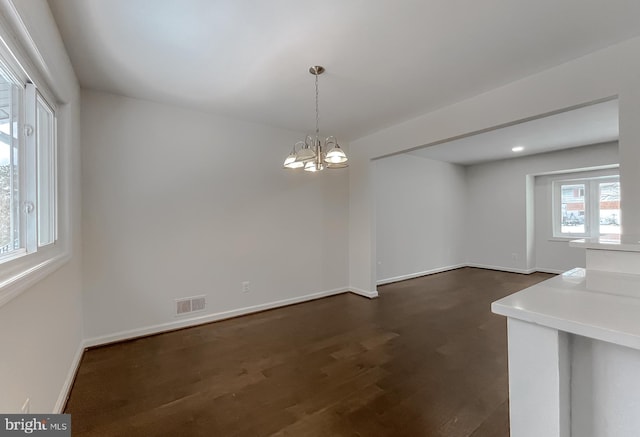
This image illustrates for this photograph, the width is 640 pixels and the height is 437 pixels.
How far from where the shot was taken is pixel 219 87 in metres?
2.75

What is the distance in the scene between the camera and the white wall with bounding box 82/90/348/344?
110 inches

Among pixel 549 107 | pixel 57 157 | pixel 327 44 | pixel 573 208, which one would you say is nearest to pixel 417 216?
pixel 573 208

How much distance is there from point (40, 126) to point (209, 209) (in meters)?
1.69

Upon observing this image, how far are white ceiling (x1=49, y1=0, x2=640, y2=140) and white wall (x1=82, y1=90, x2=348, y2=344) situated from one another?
456 millimetres

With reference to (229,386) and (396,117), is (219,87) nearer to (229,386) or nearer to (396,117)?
(396,117)

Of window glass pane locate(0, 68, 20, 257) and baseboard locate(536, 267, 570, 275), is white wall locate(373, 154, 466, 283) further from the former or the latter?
window glass pane locate(0, 68, 20, 257)

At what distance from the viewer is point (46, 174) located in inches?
76.1

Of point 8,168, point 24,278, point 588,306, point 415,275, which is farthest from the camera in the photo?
point 415,275

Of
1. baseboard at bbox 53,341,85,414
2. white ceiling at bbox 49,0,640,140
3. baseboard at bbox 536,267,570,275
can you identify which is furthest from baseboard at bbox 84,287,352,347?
baseboard at bbox 536,267,570,275

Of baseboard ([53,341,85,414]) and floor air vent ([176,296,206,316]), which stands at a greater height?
floor air vent ([176,296,206,316])

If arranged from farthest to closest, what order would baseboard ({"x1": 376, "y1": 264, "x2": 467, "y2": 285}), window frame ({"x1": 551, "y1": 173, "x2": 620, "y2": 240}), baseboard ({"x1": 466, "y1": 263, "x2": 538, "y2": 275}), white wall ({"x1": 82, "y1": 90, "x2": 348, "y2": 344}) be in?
baseboard ({"x1": 466, "y1": 263, "x2": 538, "y2": 275}), window frame ({"x1": 551, "y1": 173, "x2": 620, "y2": 240}), baseboard ({"x1": 376, "y1": 264, "x2": 467, "y2": 285}), white wall ({"x1": 82, "y1": 90, "x2": 348, "y2": 344})

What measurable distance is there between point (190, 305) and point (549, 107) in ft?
13.7

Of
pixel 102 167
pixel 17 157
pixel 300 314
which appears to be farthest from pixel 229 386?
pixel 102 167

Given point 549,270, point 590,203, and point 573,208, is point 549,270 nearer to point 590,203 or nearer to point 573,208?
point 573,208
